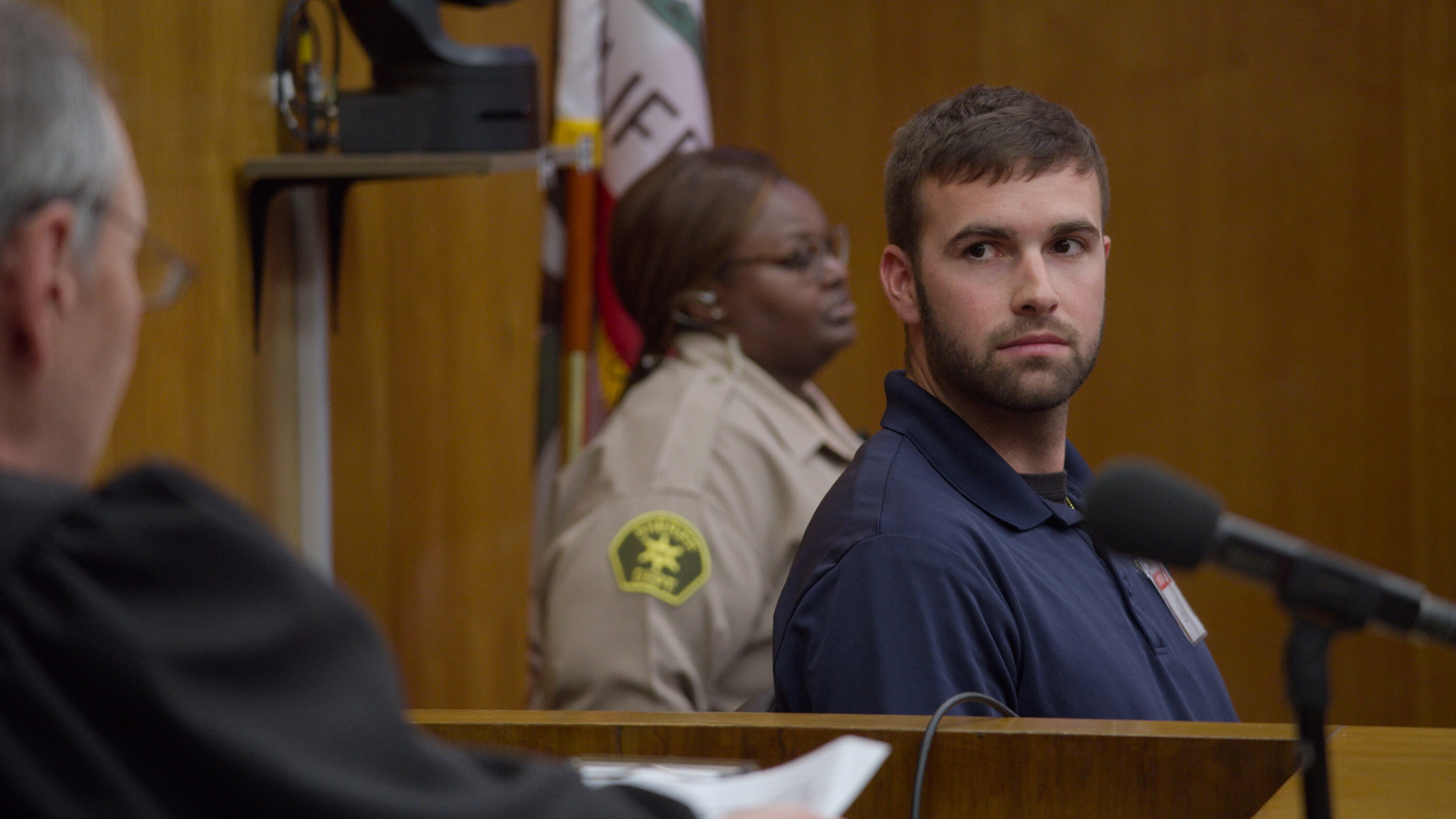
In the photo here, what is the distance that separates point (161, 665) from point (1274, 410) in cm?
356

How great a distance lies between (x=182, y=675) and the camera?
53 cm

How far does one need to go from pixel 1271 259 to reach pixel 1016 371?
2584 mm

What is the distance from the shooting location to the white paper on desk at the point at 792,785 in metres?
0.72

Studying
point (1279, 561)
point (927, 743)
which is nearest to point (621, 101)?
point (927, 743)

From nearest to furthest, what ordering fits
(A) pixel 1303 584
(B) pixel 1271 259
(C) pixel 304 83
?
1. (A) pixel 1303 584
2. (C) pixel 304 83
3. (B) pixel 1271 259

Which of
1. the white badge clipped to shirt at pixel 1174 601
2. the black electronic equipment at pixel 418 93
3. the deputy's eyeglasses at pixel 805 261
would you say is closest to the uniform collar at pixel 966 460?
the white badge clipped to shirt at pixel 1174 601

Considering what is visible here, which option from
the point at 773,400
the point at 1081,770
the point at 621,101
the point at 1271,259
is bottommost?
the point at 1081,770

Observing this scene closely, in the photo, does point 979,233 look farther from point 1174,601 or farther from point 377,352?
point 377,352

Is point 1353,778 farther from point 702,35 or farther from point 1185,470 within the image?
point 1185,470

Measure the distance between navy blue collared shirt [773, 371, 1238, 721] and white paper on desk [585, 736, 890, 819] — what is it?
376 mm

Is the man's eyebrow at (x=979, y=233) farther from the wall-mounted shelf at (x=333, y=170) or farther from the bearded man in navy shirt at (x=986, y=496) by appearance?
the wall-mounted shelf at (x=333, y=170)

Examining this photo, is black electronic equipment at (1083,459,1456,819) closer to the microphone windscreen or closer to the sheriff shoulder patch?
the microphone windscreen

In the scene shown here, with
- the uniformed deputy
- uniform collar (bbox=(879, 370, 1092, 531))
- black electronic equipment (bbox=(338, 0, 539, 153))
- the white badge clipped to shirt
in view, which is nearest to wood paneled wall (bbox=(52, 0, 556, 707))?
black electronic equipment (bbox=(338, 0, 539, 153))

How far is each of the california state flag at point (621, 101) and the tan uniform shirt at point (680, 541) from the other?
34.4 inches
